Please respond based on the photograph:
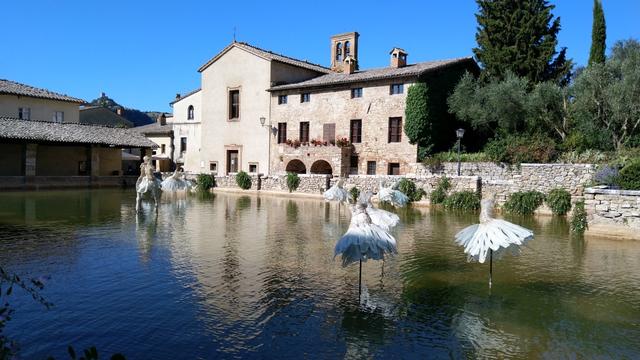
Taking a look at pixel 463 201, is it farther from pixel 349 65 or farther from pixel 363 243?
pixel 363 243

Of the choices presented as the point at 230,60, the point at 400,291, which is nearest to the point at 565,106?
the point at 400,291

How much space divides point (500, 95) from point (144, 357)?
28.0 metres

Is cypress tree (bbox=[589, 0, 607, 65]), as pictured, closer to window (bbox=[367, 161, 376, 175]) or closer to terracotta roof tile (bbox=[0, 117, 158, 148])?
window (bbox=[367, 161, 376, 175])

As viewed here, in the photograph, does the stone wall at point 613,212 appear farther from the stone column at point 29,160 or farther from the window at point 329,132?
the stone column at point 29,160

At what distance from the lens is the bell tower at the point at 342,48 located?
147ft

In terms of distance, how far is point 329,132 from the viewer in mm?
37781

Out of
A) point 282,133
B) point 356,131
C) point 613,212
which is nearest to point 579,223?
point 613,212

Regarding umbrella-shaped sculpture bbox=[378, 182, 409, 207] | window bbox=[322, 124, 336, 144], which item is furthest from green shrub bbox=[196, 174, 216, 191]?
umbrella-shaped sculpture bbox=[378, 182, 409, 207]

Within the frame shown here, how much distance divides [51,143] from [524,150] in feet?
109

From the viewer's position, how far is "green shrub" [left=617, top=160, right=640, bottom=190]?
1847 cm

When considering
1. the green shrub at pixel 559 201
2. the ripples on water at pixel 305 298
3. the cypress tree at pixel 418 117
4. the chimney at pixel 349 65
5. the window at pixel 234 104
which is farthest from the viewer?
the window at pixel 234 104

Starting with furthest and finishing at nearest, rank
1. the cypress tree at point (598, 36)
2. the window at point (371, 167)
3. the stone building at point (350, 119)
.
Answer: the window at point (371, 167) → the stone building at point (350, 119) → the cypress tree at point (598, 36)

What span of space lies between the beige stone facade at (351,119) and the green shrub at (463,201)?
7.08m

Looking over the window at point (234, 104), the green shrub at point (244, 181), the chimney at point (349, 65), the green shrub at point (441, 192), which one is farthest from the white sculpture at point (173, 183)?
the chimney at point (349, 65)
